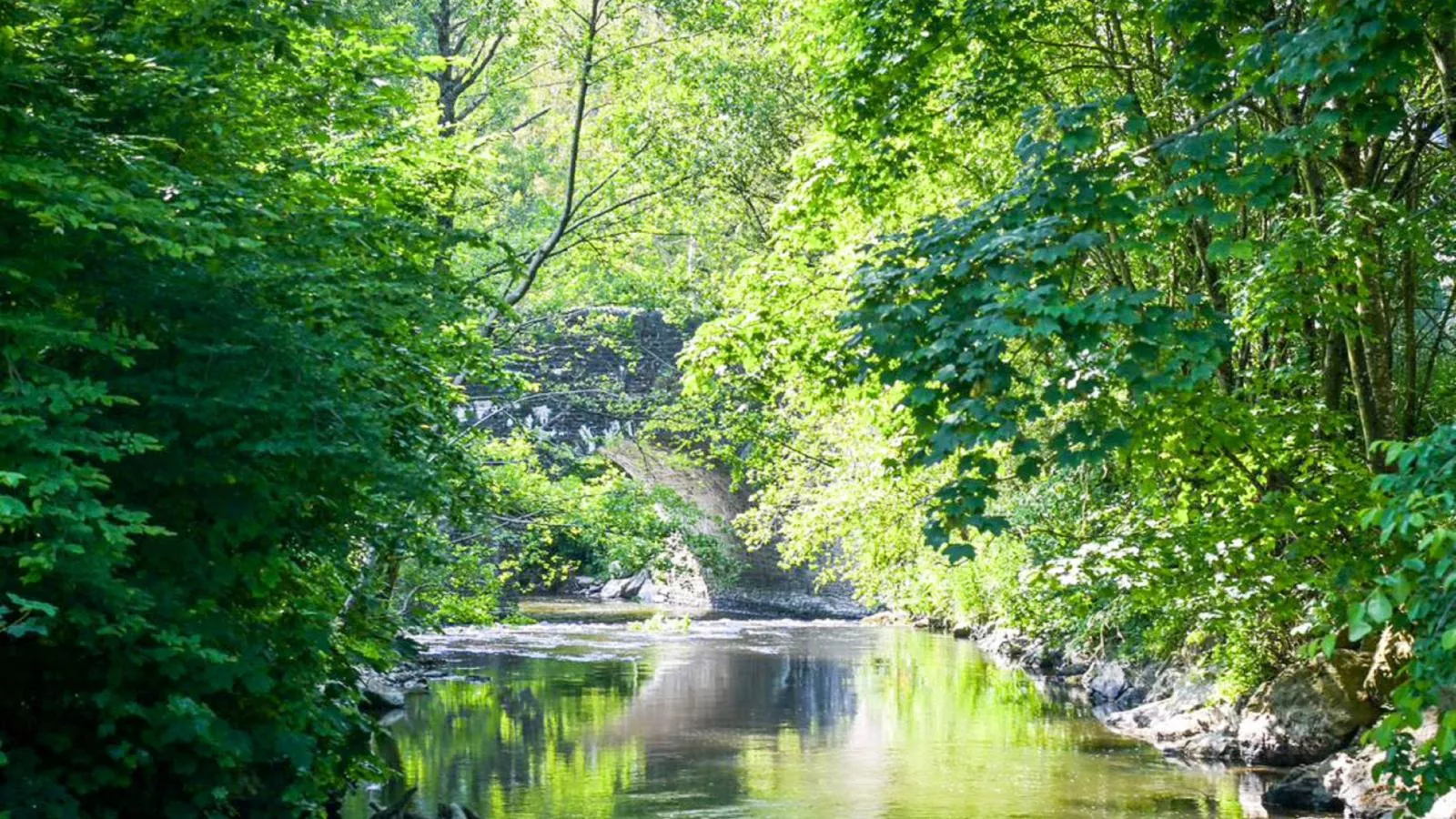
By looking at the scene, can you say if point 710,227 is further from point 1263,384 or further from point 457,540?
point 1263,384

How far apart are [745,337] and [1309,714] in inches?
244

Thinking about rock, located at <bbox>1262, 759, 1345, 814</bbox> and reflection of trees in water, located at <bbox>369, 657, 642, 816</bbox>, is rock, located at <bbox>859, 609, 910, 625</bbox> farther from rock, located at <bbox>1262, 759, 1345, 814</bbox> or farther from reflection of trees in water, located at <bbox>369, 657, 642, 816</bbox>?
rock, located at <bbox>1262, 759, 1345, 814</bbox>

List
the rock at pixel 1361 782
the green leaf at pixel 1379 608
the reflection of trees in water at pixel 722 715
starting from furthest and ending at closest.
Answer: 1. the reflection of trees in water at pixel 722 715
2. the rock at pixel 1361 782
3. the green leaf at pixel 1379 608

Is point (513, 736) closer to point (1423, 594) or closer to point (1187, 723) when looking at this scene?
point (1187, 723)

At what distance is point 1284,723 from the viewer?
42.3 ft

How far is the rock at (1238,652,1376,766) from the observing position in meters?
12.3

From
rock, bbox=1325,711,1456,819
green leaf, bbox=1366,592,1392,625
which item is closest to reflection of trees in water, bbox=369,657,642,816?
rock, bbox=1325,711,1456,819

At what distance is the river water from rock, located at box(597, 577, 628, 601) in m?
14.7

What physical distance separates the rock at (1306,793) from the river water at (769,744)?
1.04 feet

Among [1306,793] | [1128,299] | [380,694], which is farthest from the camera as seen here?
[380,694]

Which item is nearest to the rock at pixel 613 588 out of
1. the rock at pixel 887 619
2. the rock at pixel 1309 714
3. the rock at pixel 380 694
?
the rock at pixel 887 619

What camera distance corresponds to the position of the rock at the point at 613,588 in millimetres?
38344

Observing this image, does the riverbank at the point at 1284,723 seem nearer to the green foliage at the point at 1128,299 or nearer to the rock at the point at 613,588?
the green foliage at the point at 1128,299

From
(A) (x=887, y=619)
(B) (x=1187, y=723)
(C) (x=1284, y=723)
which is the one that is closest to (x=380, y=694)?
(B) (x=1187, y=723)
